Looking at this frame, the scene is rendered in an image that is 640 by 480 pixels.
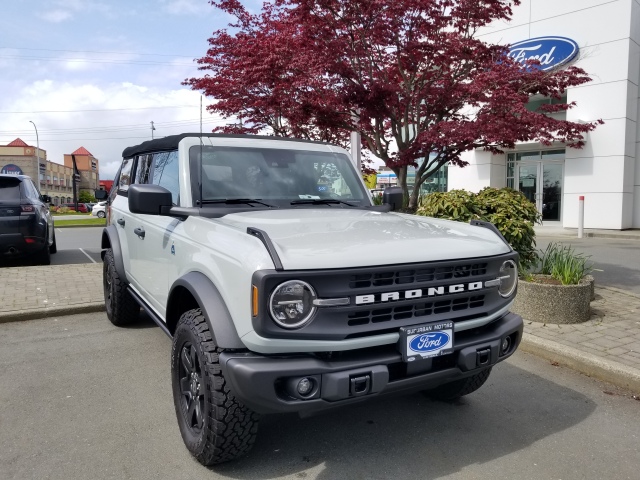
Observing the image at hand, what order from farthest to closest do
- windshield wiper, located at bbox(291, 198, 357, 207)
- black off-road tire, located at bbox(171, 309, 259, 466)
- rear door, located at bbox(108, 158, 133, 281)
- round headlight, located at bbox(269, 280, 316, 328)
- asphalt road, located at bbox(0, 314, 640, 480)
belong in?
1. rear door, located at bbox(108, 158, 133, 281)
2. windshield wiper, located at bbox(291, 198, 357, 207)
3. asphalt road, located at bbox(0, 314, 640, 480)
4. black off-road tire, located at bbox(171, 309, 259, 466)
5. round headlight, located at bbox(269, 280, 316, 328)

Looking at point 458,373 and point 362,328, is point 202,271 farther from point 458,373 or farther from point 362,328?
point 458,373

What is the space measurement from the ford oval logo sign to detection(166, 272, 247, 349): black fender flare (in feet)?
54.2

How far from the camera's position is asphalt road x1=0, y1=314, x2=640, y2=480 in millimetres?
2729

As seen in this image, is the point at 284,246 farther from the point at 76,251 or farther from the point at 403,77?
the point at 76,251

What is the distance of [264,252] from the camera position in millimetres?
2318

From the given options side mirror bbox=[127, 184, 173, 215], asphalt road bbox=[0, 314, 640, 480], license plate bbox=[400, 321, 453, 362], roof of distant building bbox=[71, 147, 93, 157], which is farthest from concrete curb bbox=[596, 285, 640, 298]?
roof of distant building bbox=[71, 147, 93, 157]

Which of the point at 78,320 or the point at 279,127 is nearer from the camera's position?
the point at 78,320

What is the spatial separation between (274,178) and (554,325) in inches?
133

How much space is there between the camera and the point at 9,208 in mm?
8398

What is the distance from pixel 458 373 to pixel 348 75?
543 cm

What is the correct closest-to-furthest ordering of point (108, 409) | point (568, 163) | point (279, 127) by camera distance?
point (108, 409) < point (279, 127) < point (568, 163)

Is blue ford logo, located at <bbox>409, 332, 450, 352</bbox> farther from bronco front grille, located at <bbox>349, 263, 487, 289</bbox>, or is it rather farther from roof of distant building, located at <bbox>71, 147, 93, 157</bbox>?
roof of distant building, located at <bbox>71, 147, 93, 157</bbox>

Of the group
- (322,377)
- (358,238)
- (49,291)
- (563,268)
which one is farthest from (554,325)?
(49,291)

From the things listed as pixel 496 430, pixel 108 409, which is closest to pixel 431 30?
pixel 496 430
